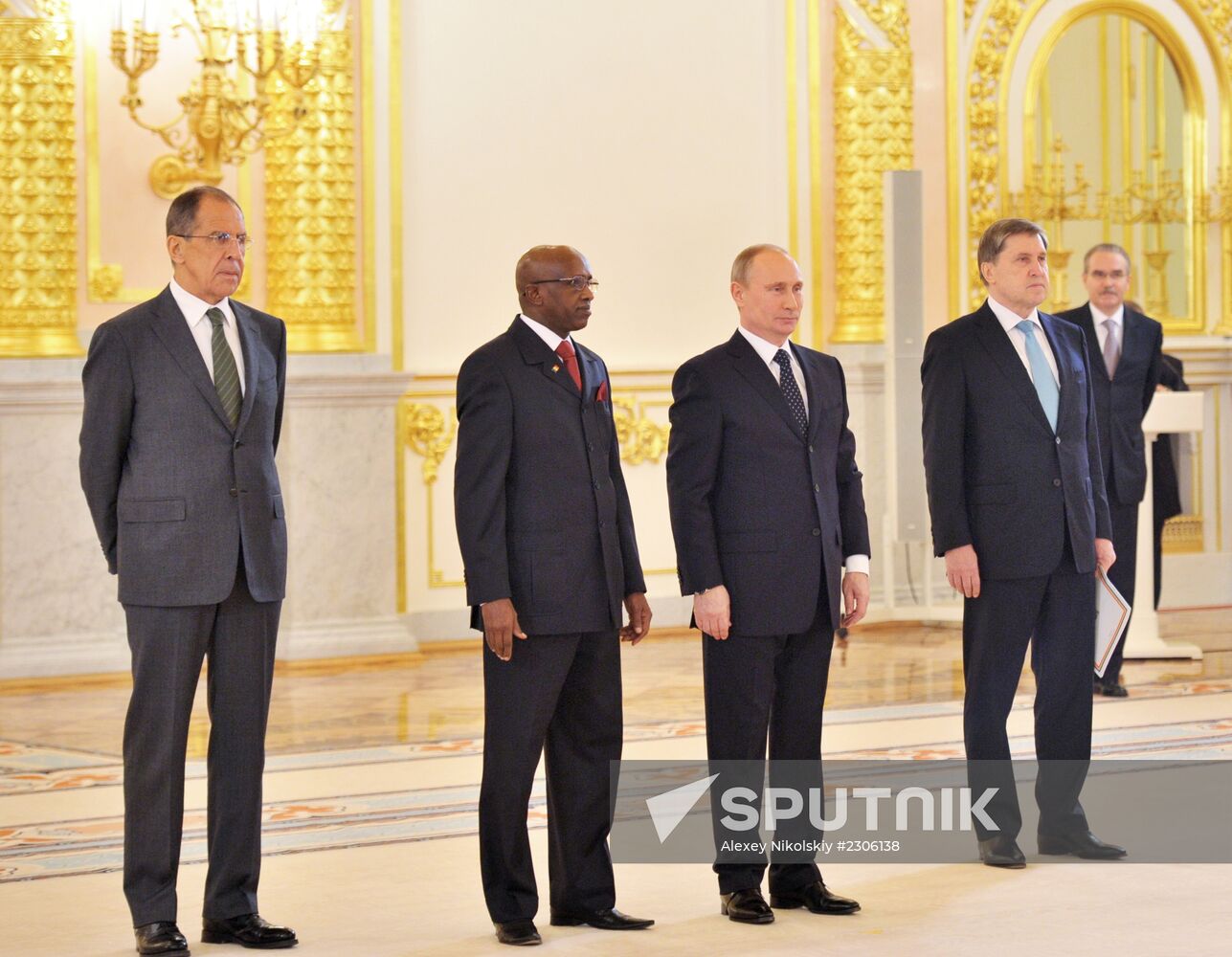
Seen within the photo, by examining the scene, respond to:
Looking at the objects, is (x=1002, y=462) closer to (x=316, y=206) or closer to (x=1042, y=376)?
(x=1042, y=376)

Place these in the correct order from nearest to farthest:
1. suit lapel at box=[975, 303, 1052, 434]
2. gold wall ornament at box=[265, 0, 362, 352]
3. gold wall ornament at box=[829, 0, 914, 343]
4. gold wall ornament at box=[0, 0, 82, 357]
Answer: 1. suit lapel at box=[975, 303, 1052, 434]
2. gold wall ornament at box=[0, 0, 82, 357]
3. gold wall ornament at box=[265, 0, 362, 352]
4. gold wall ornament at box=[829, 0, 914, 343]

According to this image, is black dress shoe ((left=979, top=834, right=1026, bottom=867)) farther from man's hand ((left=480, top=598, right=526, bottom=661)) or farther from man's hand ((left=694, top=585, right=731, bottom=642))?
man's hand ((left=480, top=598, right=526, bottom=661))

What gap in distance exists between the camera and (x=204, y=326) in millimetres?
3848

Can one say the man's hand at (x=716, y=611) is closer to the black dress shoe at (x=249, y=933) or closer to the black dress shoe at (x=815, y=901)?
the black dress shoe at (x=815, y=901)

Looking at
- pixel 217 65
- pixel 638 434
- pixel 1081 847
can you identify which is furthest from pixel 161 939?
pixel 638 434

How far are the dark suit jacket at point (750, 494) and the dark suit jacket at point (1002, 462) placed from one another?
502 mm

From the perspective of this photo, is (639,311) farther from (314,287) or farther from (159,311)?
(159,311)

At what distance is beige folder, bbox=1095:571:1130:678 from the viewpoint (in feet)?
15.0

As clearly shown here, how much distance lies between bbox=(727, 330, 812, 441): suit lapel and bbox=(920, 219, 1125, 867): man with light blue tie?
0.60 metres

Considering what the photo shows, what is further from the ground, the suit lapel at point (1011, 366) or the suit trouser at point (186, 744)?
the suit lapel at point (1011, 366)

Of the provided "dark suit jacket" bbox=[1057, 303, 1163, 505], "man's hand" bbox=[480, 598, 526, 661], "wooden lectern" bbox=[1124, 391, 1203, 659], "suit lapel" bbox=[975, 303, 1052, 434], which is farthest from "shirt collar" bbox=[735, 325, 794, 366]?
"wooden lectern" bbox=[1124, 391, 1203, 659]

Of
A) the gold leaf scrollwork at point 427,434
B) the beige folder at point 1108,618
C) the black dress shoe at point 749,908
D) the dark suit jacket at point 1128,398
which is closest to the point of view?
the black dress shoe at point 749,908

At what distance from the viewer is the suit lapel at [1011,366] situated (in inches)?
175

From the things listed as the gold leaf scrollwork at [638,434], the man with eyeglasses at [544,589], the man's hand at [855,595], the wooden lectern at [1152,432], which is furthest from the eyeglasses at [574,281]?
the gold leaf scrollwork at [638,434]
